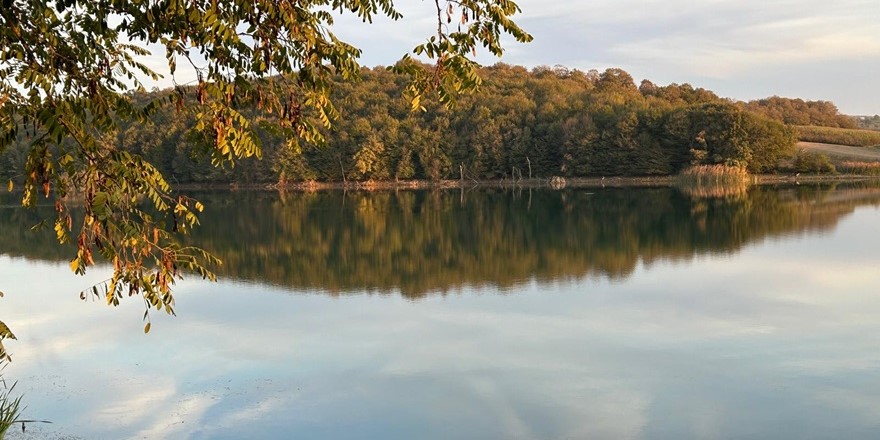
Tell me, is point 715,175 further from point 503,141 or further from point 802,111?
point 802,111

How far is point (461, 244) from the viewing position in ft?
83.3

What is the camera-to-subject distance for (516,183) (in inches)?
3056

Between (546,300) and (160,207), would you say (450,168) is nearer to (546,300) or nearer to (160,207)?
(546,300)

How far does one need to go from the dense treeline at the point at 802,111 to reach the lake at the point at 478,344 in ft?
277

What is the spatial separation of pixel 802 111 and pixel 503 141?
165 ft

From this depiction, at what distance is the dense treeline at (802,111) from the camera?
10256 cm

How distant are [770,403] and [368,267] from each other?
43.2ft

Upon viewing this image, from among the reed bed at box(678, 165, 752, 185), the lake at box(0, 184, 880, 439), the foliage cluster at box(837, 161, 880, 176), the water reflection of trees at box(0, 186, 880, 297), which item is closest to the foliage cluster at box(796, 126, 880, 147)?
the foliage cluster at box(837, 161, 880, 176)

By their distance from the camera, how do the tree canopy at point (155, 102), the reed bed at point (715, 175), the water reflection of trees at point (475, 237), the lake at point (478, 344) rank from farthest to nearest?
1. the reed bed at point (715, 175)
2. the water reflection of trees at point (475, 237)
3. the lake at point (478, 344)
4. the tree canopy at point (155, 102)

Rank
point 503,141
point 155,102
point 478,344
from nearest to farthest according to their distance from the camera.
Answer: point 155,102, point 478,344, point 503,141

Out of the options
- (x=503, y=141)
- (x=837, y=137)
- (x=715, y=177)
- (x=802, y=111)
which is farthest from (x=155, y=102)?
(x=802, y=111)

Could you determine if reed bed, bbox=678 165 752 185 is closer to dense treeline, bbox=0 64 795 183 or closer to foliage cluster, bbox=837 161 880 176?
dense treeline, bbox=0 64 795 183

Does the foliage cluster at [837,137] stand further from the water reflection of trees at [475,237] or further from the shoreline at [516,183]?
the water reflection of trees at [475,237]

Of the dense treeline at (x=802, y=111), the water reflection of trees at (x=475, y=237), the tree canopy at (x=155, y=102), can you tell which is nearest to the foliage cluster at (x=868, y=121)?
the dense treeline at (x=802, y=111)
